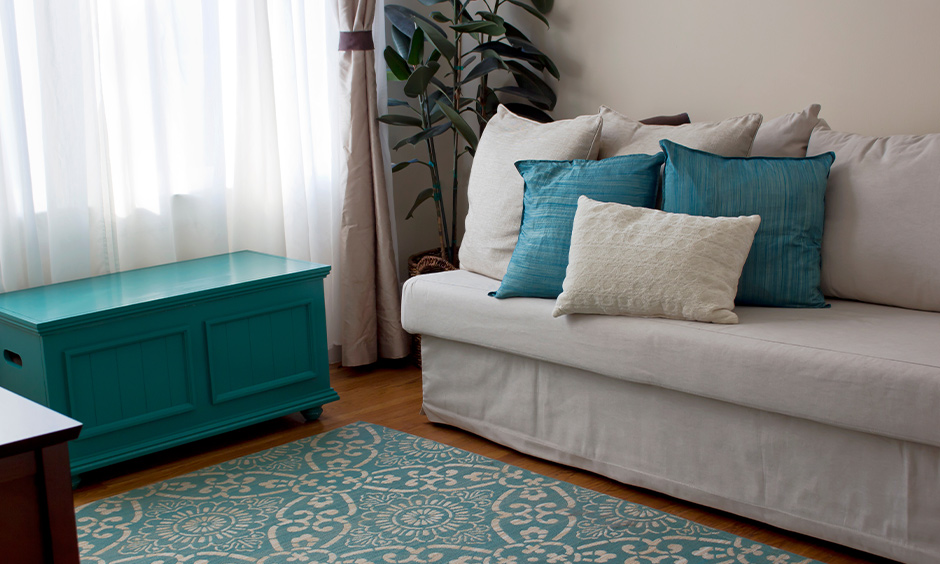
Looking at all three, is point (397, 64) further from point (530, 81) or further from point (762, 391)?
point (762, 391)

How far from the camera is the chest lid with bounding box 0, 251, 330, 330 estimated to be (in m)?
2.39

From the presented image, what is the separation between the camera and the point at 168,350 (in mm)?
2564

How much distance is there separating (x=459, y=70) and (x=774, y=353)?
207 cm

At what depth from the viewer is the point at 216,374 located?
105 inches

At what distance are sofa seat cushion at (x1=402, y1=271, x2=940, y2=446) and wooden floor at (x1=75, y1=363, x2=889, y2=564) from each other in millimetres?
333

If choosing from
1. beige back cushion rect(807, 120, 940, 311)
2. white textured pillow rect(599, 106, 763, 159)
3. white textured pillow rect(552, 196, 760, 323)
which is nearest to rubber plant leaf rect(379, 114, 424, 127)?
white textured pillow rect(599, 106, 763, 159)

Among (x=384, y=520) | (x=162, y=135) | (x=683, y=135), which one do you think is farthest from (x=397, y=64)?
(x=384, y=520)

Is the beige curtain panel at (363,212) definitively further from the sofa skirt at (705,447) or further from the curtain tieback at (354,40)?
the sofa skirt at (705,447)

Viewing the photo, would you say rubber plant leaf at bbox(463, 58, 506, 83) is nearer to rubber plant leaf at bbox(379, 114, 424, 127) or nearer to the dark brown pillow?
rubber plant leaf at bbox(379, 114, 424, 127)

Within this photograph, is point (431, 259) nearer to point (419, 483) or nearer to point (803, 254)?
point (419, 483)

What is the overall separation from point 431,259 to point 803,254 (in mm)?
1608

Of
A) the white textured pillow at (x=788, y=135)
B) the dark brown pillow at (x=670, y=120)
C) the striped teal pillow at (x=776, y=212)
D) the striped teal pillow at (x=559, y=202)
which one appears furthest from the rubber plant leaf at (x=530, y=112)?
the striped teal pillow at (x=776, y=212)

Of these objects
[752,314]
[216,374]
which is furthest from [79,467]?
[752,314]

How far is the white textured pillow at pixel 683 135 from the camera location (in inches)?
97.1
